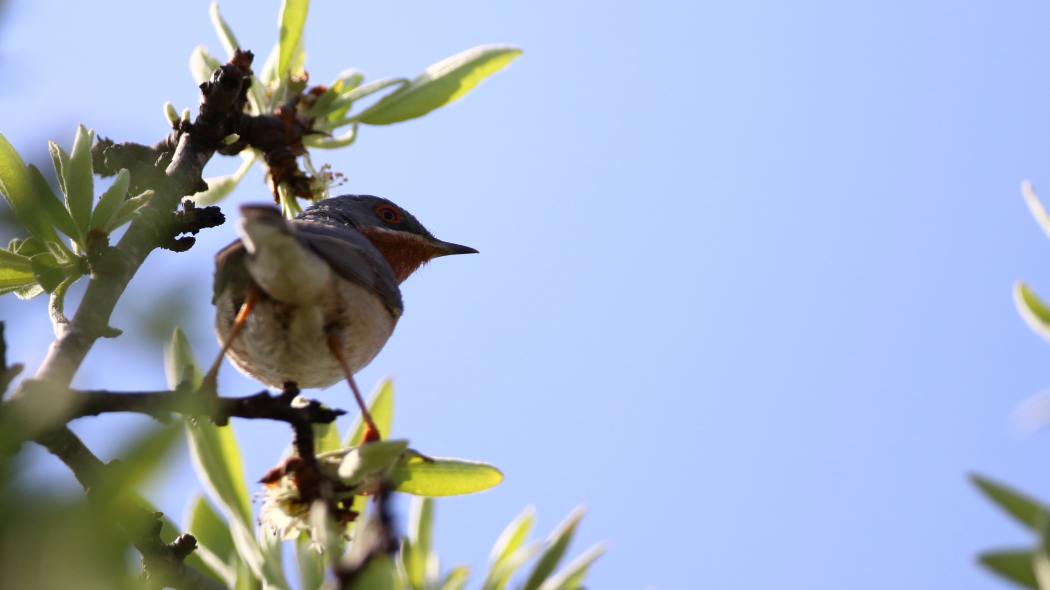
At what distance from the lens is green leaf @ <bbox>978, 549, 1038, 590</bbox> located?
1656 millimetres

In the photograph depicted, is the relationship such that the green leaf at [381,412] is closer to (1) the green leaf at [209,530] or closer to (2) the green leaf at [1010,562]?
(1) the green leaf at [209,530]

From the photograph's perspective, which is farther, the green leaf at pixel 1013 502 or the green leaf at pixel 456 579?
the green leaf at pixel 456 579

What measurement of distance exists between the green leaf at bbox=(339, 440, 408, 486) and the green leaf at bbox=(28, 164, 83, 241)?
1512mm

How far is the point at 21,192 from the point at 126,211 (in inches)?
16.8

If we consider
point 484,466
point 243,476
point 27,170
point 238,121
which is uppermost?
point 238,121

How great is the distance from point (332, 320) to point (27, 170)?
1354 millimetres

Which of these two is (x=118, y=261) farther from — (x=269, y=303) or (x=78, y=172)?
(x=269, y=303)

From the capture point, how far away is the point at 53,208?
3.84 m

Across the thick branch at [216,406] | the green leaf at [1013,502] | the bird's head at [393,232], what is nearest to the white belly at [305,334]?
the thick branch at [216,406]

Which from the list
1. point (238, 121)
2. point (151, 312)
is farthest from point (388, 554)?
point (238, 121)

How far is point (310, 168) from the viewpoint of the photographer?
517 cm

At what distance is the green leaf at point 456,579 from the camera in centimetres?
311

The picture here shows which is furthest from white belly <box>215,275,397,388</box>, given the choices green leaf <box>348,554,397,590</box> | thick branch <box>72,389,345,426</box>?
green leaf <box>348,554,397,590</box>

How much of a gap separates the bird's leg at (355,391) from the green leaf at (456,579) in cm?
68
